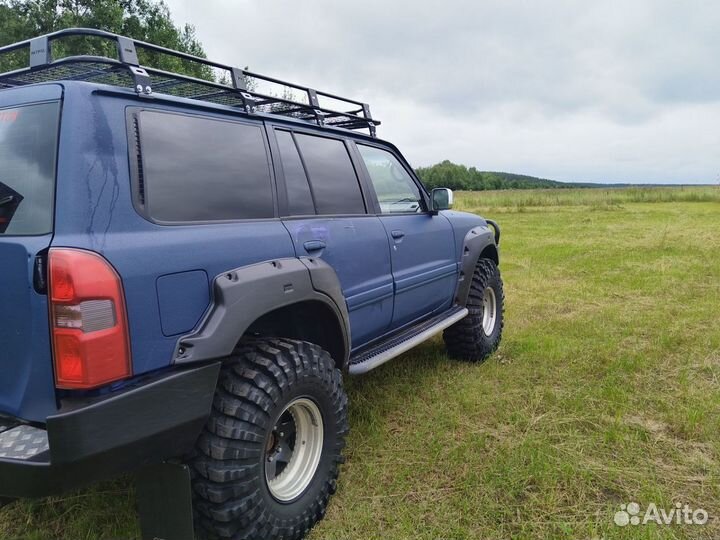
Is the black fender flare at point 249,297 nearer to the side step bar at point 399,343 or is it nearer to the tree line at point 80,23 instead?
the side step bar at point 399,343

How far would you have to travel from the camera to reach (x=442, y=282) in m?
3.97

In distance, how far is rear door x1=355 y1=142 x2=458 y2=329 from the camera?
11.2 ft

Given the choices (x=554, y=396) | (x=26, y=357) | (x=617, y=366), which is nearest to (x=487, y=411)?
(x=554, y=396)

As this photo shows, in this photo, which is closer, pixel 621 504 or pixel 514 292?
pixel 621 504

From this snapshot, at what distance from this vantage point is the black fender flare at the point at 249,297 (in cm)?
192

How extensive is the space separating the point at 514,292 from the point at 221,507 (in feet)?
19.3

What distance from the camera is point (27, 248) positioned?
5.47 ft

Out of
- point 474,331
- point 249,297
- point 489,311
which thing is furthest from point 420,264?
point 249,297

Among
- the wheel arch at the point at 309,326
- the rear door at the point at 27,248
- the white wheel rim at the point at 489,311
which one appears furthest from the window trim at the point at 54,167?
the white wheel rim at the point at 489,311

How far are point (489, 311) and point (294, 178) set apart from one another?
2.76 metres

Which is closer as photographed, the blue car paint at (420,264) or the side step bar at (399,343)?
the side step bar at (399,343)

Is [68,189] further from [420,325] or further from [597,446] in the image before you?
[597,446]

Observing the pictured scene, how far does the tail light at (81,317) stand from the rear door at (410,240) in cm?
192

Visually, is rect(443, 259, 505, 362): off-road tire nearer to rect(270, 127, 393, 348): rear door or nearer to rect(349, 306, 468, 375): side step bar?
rect(349, 306, 468, 375): side step bar
